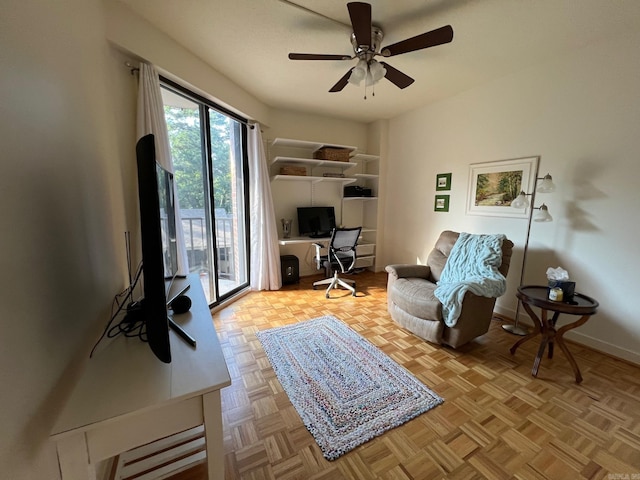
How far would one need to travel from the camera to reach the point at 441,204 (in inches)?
137

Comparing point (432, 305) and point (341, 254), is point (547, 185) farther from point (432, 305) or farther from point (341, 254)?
point (341, 254)

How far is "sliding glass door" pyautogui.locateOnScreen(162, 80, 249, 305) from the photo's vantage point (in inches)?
99.4

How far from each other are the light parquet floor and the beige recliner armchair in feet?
0.49

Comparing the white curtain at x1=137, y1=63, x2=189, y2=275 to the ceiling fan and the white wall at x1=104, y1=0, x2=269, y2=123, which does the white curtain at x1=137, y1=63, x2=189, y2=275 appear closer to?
the white wall at x1=104, y1=0, x2=269, y2=123

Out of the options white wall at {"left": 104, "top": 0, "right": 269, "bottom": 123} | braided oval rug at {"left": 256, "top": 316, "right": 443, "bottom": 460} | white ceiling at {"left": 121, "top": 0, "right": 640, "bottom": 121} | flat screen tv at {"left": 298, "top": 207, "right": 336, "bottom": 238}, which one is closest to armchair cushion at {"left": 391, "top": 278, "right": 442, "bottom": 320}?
braided oval rug at {"left": 256, "top": 316, "right": 443, "bottom": 460}

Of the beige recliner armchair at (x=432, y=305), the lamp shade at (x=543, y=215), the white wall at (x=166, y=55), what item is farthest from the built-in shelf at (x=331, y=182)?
the lamp shade at (x=543, y=215)

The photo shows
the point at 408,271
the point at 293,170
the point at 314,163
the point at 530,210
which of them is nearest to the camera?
the point at 530,210

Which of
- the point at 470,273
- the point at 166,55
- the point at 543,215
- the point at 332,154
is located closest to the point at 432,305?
the point at 470,273

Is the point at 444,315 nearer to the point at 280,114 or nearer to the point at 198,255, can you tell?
the point at 198,255

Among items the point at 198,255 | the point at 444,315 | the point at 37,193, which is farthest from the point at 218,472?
the point at 198,255

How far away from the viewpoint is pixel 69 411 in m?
0.74

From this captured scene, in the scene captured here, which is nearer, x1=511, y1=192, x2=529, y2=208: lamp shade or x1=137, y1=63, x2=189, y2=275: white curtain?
x1=137, y1=63, x2=189, y2=275: white curtain

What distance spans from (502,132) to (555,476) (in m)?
2.88

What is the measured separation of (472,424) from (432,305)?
87 centimetres
